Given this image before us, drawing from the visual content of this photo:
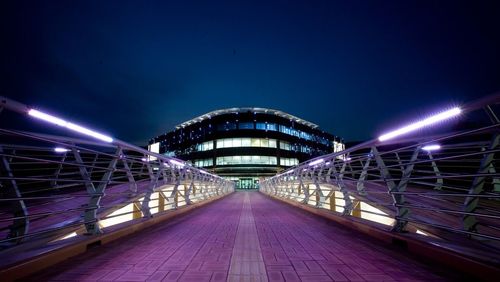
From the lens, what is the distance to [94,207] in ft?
12.9

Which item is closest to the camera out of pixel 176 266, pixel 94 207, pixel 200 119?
pixel 176 266

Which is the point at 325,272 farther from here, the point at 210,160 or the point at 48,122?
the point at 210,160

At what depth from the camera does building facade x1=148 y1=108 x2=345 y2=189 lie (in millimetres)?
56844

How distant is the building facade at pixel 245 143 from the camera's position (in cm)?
5684

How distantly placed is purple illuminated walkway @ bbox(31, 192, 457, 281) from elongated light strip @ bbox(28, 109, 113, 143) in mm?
1740

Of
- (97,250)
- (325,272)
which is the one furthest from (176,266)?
(325,272)

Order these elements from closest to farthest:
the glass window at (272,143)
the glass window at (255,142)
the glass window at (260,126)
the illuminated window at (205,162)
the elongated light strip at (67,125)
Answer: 1. the elongated light strip at (67,125)
2. the glass window at (255,142)
3. the glass window at (260,126)
4. the glass window at (272,143)
5. the illuminated window at (205,162)

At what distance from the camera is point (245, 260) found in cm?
326

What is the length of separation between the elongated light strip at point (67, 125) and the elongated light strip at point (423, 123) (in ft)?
15.5

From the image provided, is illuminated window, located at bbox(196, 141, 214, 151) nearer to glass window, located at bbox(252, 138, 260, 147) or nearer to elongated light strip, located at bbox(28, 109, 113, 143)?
glass window, located at bbox(252, 138, 260, 147)

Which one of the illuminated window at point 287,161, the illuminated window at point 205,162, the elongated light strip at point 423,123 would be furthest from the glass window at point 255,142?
the elongated light strip at point 423,123

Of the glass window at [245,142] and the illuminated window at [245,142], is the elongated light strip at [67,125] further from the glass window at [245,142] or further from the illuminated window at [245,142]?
the illuminated window at [245,142]

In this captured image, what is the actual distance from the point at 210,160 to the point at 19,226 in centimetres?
5722

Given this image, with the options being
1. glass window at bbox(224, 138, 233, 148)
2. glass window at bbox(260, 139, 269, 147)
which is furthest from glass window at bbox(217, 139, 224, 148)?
glass window at bbox(260, 139, 269, 147)
